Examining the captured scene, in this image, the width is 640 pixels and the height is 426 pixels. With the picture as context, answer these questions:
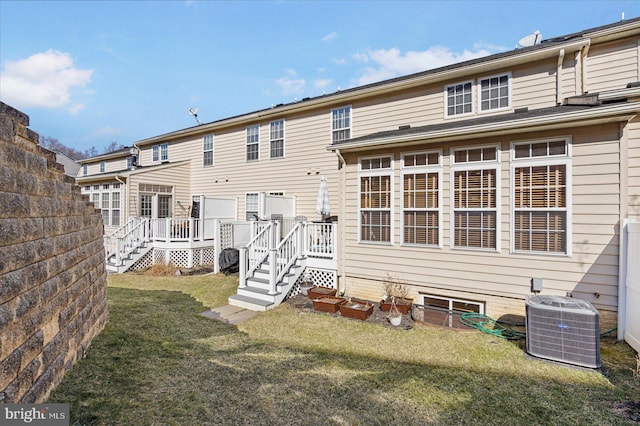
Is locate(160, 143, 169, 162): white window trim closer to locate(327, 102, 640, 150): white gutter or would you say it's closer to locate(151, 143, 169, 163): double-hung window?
locate(151, 143, 169, 163): double-hung window

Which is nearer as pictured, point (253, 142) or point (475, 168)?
point (475, 168)

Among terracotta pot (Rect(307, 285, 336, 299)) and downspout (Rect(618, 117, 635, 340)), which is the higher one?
downspout (Rect(618, 117, 635, 340))

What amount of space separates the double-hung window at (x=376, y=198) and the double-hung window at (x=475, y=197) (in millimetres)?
1388

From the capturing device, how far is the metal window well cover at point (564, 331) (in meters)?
4.07

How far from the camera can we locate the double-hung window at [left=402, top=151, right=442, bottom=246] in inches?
252

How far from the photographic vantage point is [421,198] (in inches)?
259

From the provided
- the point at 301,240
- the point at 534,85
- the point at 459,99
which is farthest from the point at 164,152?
the point at 534,85

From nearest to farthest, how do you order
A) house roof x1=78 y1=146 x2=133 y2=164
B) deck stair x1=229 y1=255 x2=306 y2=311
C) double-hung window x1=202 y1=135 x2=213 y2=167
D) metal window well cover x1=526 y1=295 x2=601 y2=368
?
metal window well cover x1=526 y1=295 x2=601 y2=368, deck stair x1=229 y1=255 x2=306 y2=311, double-hung window x1=202 y1=135 x2=213 y2=167, house roof x1=78 y1=146 x2=133 y2=164

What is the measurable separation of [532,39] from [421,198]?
21.1 feet

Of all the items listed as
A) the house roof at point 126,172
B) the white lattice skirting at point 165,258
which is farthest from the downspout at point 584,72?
the house roof at point 126,172

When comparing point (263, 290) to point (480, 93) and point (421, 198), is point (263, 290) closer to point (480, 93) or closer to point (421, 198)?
point (421, 198)

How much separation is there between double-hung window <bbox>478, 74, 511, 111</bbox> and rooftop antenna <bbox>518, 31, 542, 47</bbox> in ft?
5.66

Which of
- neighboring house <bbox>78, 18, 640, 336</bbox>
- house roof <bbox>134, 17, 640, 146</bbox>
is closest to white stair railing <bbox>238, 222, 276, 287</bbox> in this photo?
neighboring house <bbox>78, 18, 640, 336</bbox>

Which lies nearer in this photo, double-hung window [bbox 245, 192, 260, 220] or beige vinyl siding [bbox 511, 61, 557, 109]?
beige vinyl siding [bbox 511, 61, 557, 109]
